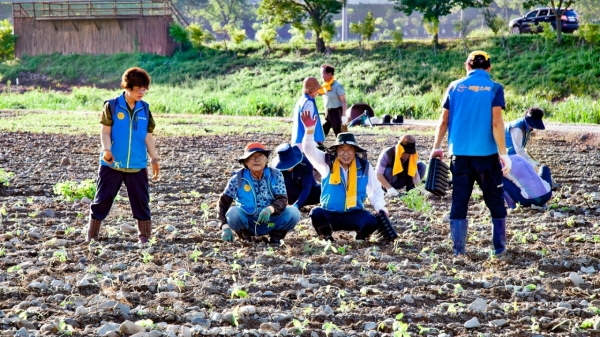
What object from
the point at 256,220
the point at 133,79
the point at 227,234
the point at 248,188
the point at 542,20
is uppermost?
the point at 542,20

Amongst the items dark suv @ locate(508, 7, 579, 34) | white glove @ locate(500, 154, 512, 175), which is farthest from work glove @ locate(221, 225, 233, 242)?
dark suv @ locate(508, 7, 579, 34)

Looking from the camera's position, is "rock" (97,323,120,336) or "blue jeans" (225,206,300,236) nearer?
"rock" (97,323,120,336)

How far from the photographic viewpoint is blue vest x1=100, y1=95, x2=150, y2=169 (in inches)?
306

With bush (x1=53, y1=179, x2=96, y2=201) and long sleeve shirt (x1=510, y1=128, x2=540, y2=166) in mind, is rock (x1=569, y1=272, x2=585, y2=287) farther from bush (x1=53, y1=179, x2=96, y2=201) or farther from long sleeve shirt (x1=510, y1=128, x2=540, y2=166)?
bush (x1=53, y1=179, x2=96, y2=201)

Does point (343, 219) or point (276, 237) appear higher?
point (343, 219)

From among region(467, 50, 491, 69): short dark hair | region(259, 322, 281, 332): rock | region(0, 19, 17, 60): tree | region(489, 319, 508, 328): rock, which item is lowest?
region(489, 319, 508, 328): rock

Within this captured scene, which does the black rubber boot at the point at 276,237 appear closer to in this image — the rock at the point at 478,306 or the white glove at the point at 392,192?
the white glove at the point at 392,192

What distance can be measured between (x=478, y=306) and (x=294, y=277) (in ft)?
4.50

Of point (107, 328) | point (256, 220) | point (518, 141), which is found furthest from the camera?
point (518, 141)

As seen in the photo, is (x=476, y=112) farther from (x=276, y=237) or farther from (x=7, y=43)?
(x=7, y=43)

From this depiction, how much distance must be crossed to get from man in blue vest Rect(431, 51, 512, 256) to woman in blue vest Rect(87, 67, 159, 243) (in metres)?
2.40

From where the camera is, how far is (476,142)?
7.42 m

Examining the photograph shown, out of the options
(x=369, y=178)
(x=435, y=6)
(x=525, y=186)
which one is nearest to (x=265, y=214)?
(x=369, y=178)

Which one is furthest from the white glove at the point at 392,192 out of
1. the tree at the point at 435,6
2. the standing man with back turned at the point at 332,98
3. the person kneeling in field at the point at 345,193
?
the tree at the point at 435,6
